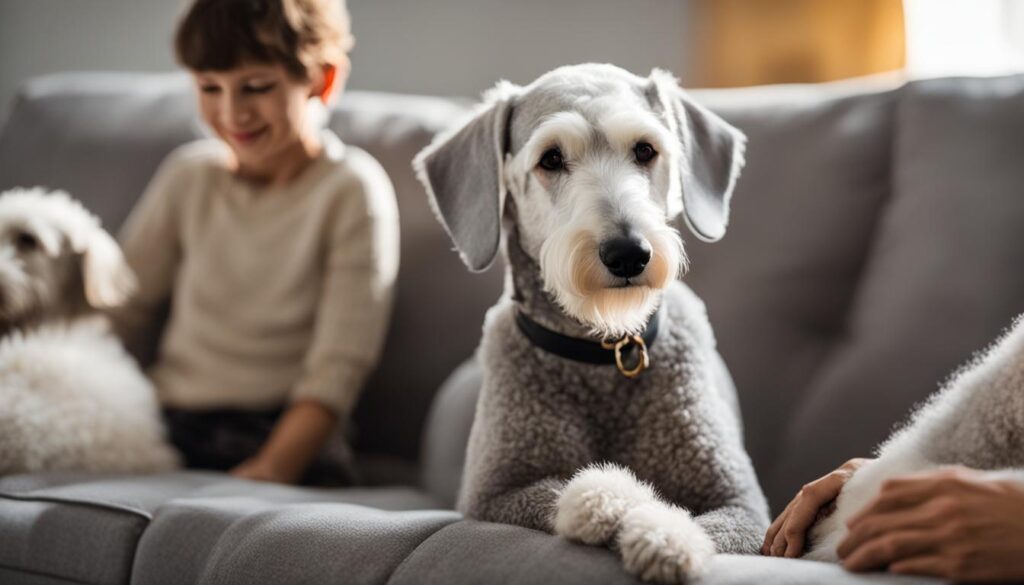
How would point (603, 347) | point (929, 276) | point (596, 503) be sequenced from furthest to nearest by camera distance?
point (929, 276) → point (603, 347) → point (596, 503)

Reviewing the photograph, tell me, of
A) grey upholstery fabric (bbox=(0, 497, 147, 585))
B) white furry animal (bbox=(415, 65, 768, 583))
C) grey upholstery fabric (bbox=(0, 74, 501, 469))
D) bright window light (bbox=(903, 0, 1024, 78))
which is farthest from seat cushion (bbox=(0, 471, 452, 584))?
bright window light (bbox=(903, 0, 1024, 78))

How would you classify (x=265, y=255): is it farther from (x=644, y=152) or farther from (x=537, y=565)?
(x=537, y=565)

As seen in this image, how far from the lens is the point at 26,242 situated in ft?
6.29

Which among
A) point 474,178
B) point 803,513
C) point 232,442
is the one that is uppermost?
point 474,178

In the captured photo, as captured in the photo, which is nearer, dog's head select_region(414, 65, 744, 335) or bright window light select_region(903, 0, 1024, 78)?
dog's head select_region(414, 65, 744, 335)

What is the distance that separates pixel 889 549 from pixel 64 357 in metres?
1.48

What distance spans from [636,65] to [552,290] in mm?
1873

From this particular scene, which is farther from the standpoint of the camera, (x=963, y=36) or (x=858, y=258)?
(x=963, y=36)

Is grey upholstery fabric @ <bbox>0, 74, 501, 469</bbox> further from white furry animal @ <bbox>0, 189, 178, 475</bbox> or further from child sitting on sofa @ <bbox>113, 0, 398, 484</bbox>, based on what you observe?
white furry animal @ <bbox>0, 189, 178, 475</bbox>

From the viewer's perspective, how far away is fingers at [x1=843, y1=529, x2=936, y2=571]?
0.93 metres

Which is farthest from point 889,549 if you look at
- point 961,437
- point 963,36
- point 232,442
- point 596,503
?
point 963,36

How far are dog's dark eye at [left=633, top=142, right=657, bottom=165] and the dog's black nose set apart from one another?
0.57ft

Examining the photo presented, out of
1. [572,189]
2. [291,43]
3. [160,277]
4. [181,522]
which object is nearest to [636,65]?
[291,43]

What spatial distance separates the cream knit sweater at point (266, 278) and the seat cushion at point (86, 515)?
0.38 metres
